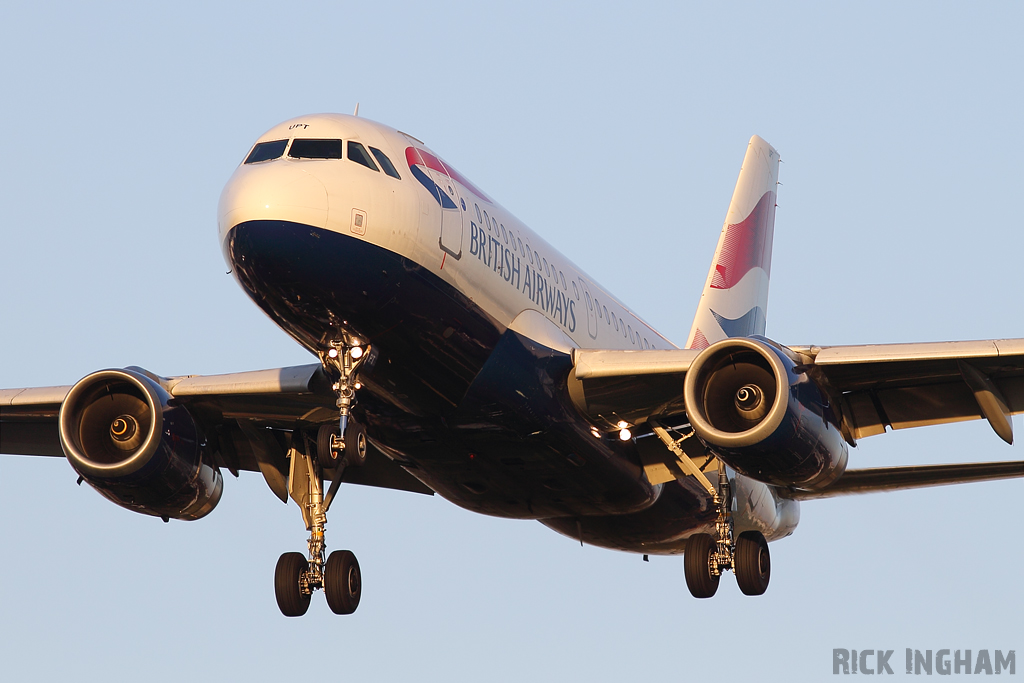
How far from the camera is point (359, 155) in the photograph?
19.8 m

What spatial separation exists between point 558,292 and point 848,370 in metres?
4.49

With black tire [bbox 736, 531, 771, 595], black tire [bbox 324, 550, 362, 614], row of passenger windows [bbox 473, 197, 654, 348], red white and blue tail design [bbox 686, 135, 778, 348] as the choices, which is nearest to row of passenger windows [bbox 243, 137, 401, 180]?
row of passenger windows [bbox 473, 197, 654, 348]

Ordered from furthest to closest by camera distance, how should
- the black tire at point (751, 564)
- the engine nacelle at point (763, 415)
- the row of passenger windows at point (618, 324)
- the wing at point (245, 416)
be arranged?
the row of passenger windows at point (618, 324) → the black tire at point (751, 564) → the wing at point (245, 416) → the engine nacelle at point (763, 415)

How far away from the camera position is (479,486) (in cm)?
2386

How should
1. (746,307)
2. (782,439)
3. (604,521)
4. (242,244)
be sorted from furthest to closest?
(746,307) → (604,521) → (782,439) → (242,244)

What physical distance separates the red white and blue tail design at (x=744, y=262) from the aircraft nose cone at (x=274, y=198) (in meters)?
14.6

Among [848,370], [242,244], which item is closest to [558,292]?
[848,370]

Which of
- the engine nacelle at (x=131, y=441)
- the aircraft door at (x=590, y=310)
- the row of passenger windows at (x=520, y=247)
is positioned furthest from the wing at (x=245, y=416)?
the aircraft door at (x=590, y=310)

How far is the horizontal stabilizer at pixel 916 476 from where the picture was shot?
77.9 ft

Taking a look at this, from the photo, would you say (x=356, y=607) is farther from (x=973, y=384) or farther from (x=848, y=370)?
(x=973, y=384)

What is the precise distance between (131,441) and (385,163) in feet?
22.9

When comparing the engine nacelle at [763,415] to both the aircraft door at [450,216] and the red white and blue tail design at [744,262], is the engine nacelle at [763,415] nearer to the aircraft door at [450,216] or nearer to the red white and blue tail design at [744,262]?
the aircraft door at [450,216]

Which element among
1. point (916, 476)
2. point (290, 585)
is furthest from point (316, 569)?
point (916, 476)

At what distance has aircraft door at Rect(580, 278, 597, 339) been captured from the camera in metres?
24.2
